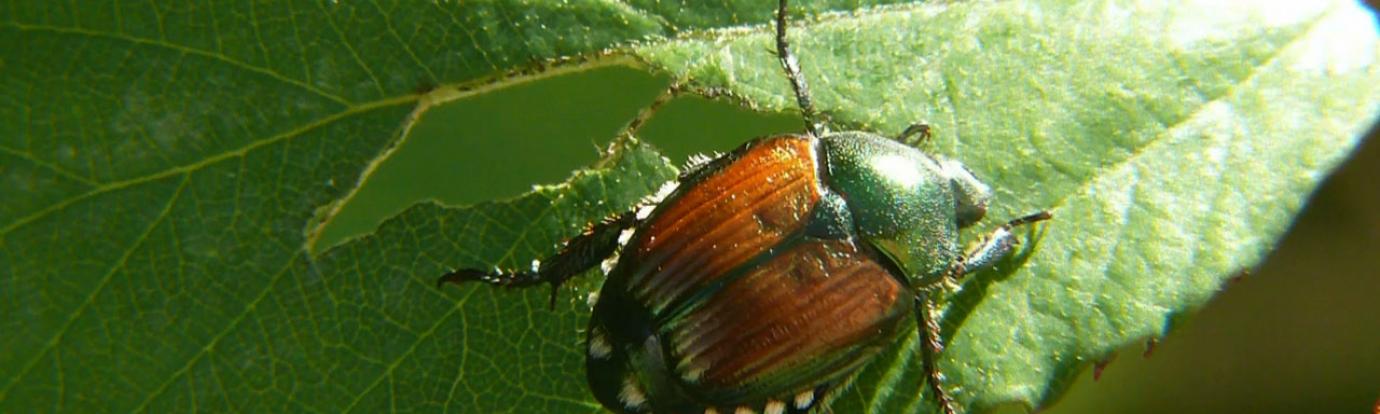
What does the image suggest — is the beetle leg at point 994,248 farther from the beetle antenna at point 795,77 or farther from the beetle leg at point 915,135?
the beetle antenna at point 795,77

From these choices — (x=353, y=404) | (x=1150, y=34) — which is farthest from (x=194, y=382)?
(x=1150, y=34)

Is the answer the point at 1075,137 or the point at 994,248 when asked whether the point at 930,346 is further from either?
the point at 1075,137

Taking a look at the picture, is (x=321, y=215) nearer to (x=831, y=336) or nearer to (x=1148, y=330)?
(x=831, y=336)

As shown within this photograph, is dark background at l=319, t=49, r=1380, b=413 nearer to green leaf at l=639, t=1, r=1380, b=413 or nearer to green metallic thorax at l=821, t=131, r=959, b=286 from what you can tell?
green leaf at l=639, t=1, r=1380, b=413

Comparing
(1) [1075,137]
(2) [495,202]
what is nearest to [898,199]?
(1) [1075,137]

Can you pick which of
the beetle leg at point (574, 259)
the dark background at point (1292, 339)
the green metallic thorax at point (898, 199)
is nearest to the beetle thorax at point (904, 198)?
the green metallic thorax at point (898, 199)

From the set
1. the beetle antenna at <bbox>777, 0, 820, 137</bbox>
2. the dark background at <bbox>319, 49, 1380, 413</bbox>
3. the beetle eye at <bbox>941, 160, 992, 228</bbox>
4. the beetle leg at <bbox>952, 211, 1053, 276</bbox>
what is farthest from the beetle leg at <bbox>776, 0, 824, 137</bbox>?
the dark background at <bbox>319, 49, 1380, 413</bbox>
